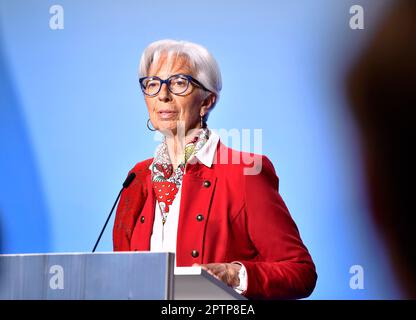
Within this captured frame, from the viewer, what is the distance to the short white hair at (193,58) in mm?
3756

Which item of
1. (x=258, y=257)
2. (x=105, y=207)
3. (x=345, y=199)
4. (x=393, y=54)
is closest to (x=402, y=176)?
(x=345, y=199)

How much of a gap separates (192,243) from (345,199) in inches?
31.5

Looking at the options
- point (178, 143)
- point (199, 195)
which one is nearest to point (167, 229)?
point (199, 195)

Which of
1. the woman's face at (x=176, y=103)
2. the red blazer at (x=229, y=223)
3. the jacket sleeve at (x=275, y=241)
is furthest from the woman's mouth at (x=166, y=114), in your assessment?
the jacket sleeve at (x=275, y=241)

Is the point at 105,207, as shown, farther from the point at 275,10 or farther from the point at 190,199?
the point at 275,10

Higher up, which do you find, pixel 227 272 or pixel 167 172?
pixel 167 172

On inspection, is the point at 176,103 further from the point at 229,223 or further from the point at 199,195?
the point at 229,223

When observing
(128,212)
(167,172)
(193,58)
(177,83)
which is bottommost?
(128,212)

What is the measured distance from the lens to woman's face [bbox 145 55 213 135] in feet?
12.2

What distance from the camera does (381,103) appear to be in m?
3.94

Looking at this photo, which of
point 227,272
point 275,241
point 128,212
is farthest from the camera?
point 128,212

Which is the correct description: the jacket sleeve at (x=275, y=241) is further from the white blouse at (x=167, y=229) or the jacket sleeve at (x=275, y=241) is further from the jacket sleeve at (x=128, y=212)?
the jacket sleeve at (x=128, y=212)

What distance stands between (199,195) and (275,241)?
0.36 meters

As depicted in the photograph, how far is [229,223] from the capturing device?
3490 mm
